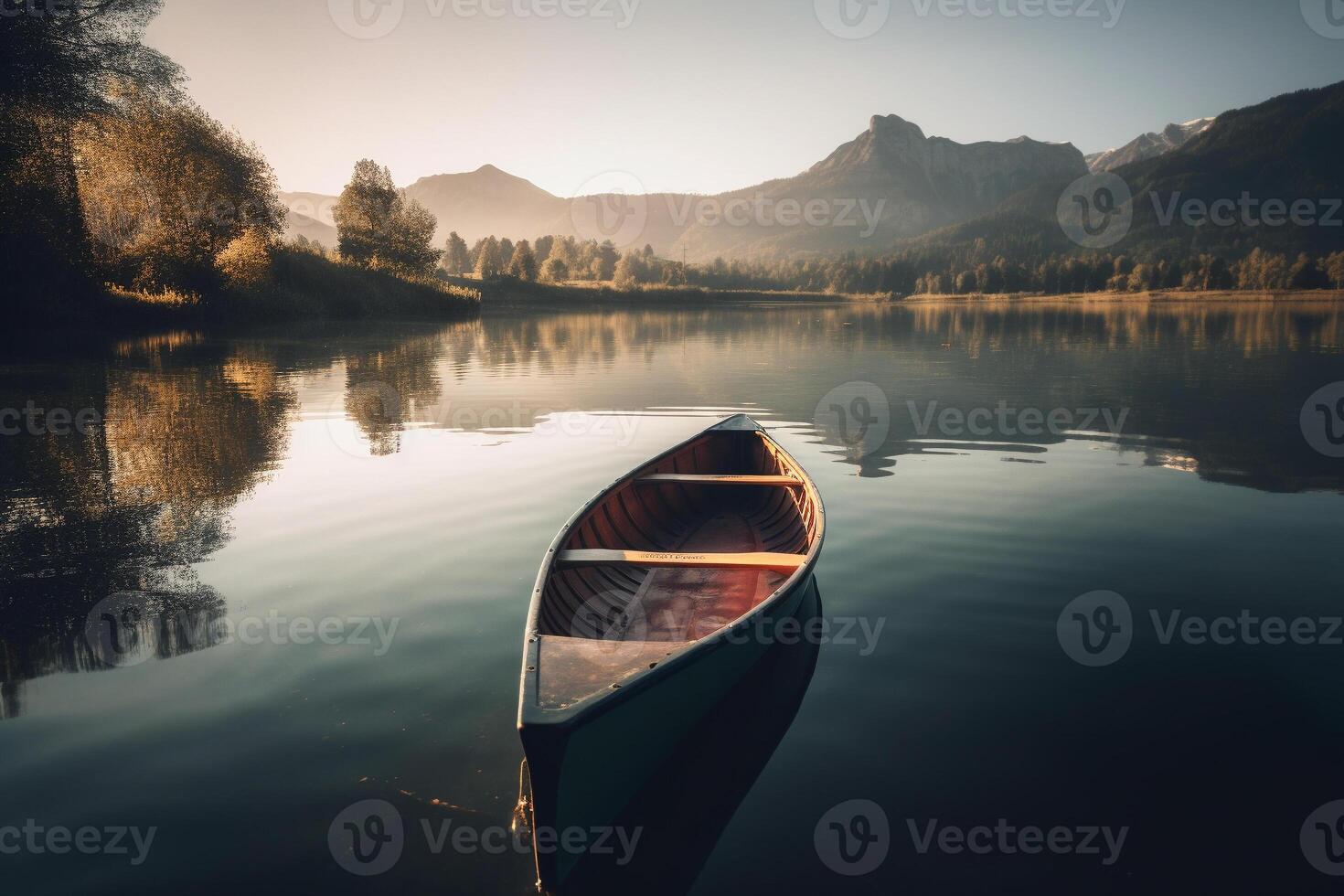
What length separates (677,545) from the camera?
11.2m

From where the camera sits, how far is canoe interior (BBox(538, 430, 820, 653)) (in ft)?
24.1

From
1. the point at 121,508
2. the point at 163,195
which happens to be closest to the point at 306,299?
the point at 163,195

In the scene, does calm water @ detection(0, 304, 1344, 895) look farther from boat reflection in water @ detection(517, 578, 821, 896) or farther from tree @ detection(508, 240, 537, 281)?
tree @ detection(508, 240, 537, 281)

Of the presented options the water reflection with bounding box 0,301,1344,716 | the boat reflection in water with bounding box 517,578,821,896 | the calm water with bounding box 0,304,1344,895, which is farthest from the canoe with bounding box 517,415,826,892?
the water reflection with bounding box 0,301,1344,716

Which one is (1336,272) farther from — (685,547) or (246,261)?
(685,547)

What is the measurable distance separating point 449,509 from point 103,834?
27.5 feet

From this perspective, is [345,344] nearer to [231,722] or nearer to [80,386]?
[80,386]

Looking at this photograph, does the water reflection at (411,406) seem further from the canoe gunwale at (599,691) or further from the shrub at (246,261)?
the shrub at (246,261)

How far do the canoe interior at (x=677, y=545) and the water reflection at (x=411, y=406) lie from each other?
14.5ft

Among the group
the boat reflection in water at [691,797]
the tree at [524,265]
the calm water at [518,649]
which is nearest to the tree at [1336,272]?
the tree at [524,265]

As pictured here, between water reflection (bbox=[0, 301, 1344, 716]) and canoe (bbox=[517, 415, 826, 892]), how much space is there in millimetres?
4543

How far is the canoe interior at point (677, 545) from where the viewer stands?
7.34 meters

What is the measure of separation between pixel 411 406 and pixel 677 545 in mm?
17019

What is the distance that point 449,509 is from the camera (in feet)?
44.2
